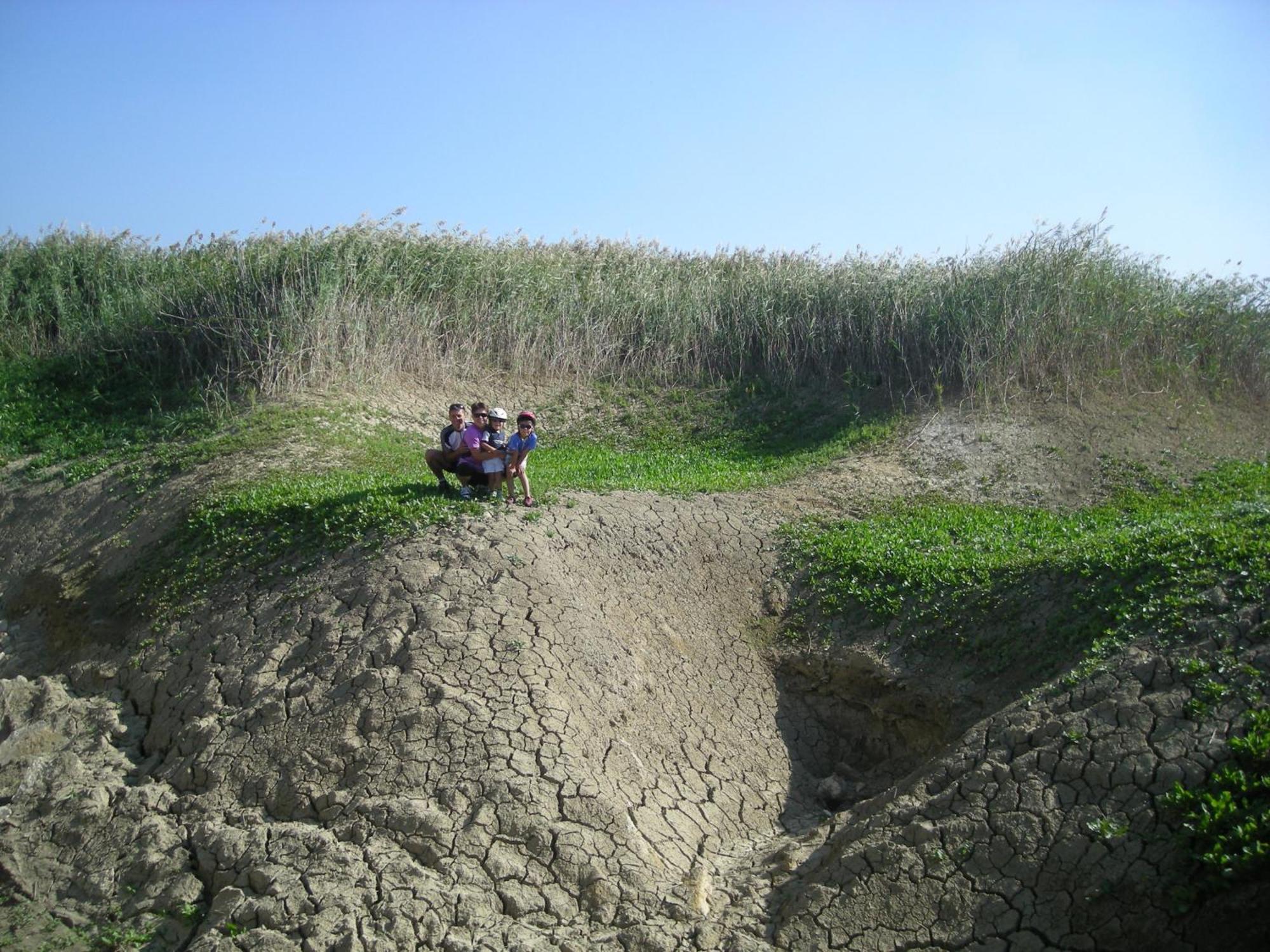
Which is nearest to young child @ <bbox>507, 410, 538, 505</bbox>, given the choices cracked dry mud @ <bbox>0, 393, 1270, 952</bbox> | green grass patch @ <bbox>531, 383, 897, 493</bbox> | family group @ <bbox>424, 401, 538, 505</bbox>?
family group @ <bbox>424, 401, 538, 505</bbox>

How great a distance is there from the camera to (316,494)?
336 inches

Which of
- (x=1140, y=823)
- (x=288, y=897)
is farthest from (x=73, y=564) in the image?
(x=1140, y=823)

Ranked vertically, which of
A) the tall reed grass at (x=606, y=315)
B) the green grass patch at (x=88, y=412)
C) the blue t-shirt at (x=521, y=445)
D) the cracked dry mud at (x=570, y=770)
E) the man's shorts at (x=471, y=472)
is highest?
the tall reed grass at (x=606, y=315)

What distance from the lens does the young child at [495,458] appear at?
8234 mm

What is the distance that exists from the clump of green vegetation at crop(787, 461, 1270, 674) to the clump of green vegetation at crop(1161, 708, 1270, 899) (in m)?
1.05

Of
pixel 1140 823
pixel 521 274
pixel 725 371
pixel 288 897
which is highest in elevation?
pixel 521 274

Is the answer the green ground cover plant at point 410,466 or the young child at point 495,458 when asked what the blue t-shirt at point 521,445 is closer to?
the young child at point 495,458

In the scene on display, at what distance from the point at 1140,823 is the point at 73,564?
862 centimetres

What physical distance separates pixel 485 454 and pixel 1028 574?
14.0ft

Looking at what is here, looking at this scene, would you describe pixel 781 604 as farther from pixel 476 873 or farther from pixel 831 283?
pixel 831 283

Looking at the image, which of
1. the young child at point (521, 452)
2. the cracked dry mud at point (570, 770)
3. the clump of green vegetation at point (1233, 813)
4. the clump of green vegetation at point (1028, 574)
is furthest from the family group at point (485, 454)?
the clump of green vegetation at point (1233, 813)

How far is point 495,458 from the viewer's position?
8.23 meters

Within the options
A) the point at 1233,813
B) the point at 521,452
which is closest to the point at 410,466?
the point at 521,452

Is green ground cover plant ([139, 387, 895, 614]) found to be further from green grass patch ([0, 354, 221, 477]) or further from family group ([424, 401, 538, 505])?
green grass patch ([0, 354, 221, 477])
